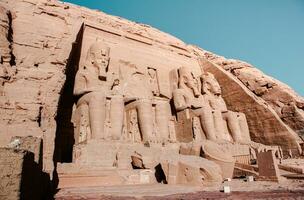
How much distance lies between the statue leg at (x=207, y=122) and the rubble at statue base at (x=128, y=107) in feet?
0.13

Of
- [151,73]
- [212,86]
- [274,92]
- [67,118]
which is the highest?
[151,73]

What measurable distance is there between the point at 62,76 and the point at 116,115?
10.8ft

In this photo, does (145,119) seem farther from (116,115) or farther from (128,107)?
(116,115)

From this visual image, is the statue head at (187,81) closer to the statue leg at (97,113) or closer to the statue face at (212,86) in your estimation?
the statue face at (212,86)

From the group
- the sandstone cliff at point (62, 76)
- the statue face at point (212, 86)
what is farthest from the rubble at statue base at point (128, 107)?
the statue face at point (212, 86)

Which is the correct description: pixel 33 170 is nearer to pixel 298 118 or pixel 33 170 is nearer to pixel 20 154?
pixel 20 154

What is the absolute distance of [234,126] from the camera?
10.8 metres

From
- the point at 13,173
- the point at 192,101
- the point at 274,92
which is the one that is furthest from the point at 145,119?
the point at 13,173

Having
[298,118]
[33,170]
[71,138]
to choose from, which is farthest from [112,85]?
[298,118]

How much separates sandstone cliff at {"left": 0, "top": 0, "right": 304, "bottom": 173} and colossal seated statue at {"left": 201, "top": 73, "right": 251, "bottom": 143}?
2.63ft

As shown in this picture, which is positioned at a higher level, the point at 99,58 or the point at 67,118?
the point at 99,58

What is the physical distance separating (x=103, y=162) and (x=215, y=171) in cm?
272

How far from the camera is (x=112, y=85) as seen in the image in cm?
910

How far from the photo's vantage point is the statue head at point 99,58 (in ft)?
28.8
